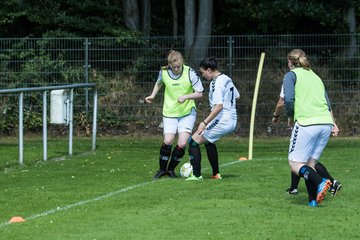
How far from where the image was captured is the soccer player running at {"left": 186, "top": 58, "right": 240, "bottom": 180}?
15531mm

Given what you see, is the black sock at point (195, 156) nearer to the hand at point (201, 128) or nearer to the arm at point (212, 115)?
the hand at point (201, 128)

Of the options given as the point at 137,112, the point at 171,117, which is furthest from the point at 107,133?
the point at 171,117

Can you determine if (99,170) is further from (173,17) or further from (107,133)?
(173,17)

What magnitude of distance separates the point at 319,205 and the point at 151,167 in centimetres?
634

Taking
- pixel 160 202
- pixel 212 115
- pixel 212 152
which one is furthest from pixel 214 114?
pixel 160 202

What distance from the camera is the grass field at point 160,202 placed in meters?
11.1

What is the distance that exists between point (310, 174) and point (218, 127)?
3.36 metres

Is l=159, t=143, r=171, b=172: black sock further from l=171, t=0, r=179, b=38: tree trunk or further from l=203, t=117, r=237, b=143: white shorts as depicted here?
l=171, t=0, r=179, b=38: tree trunk

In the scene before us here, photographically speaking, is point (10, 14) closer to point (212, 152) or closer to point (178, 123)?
point (178, 123)

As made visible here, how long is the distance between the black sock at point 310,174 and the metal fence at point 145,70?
45.5 feet

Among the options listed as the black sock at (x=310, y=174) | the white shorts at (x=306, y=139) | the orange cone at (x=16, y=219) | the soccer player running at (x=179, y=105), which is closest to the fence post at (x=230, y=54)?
the soccer player running at (x=179, y=105)

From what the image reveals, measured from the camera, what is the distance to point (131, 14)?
32.5 m

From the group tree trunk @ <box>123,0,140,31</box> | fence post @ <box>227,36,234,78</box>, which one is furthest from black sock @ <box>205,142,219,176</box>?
tree trunk @ <box>123,0,140,31</box>

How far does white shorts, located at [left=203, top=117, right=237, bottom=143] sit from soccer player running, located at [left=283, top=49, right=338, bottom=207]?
295 cm
